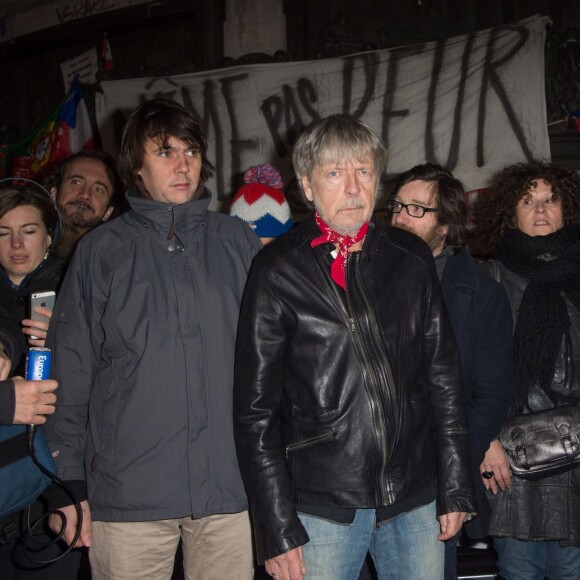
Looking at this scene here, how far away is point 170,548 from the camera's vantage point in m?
2.12

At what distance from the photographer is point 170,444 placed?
2.03 meters

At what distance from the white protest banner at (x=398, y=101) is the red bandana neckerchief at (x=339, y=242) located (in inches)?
126

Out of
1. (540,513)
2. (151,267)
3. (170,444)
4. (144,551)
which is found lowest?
(540,513)

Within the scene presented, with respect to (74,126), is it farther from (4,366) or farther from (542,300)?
(542,300)

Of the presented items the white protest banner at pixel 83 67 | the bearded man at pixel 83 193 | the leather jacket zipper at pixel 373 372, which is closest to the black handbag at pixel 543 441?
the leather jacket zipper at pixel 373 372

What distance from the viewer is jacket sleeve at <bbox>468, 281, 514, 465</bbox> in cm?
260

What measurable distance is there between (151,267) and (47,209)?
2.86 feet

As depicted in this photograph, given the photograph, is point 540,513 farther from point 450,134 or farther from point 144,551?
point 450,134

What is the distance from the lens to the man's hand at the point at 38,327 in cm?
238

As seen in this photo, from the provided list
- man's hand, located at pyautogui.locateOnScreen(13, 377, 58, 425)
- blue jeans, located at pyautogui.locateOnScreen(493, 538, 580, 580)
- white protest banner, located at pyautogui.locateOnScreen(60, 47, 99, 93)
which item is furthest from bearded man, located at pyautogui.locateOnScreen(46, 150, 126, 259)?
white protest banner, located at pyautogui.locateOnScreen(60, 47, 99, 93)

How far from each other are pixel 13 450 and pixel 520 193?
2.24 m

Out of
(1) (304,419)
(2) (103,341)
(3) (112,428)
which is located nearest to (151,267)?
(2) (103,341)

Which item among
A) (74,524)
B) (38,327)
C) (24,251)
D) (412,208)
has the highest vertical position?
(412,208)

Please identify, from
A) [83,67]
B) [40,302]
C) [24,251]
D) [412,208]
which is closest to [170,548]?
[40,302]
